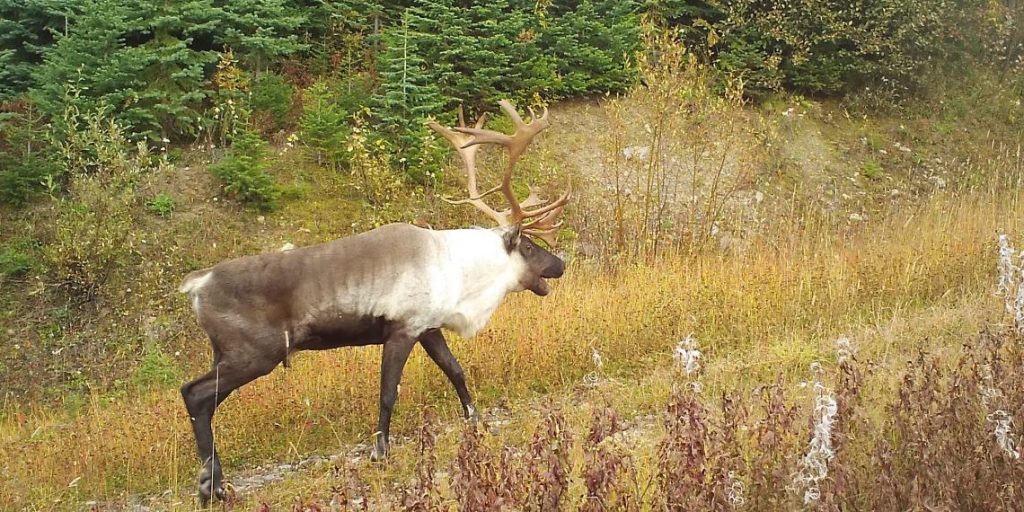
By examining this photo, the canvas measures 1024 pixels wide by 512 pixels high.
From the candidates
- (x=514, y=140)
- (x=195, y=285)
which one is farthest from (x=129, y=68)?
(x=195, y=285)

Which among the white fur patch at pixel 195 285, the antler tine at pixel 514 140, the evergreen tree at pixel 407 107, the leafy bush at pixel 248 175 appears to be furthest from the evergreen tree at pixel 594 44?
the white fur patch at pixel 195 285

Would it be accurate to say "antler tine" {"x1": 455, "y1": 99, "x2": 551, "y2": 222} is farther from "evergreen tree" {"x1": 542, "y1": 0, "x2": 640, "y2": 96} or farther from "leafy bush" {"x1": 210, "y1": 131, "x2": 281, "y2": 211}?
"evergreen tree" {"x1": 542, "y1": 0, "x2": 640, "y2": 96}

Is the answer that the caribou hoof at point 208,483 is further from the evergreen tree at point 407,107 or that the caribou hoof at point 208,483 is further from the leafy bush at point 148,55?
the evergreen tree at point 407,107

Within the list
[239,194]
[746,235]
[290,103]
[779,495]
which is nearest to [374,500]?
[779,495]

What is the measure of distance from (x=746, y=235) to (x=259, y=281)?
6.63 metres

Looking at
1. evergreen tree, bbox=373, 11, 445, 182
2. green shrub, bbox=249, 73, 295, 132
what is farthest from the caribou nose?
green shrub, bbox=249, 73, 295, 132

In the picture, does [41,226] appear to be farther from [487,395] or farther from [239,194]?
[487,395]

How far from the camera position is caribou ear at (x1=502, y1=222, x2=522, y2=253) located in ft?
21.0

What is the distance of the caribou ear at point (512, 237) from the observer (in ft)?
21.0

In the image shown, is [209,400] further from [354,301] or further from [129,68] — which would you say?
[129,68]

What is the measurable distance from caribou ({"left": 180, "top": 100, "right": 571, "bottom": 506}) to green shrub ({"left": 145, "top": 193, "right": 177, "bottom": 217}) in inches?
254

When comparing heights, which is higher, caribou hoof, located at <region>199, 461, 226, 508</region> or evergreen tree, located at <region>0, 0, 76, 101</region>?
evergreen tree, located at <region>0, 0, 76, 101</region>

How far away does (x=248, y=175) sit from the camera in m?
11.6

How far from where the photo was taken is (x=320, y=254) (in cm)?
552
